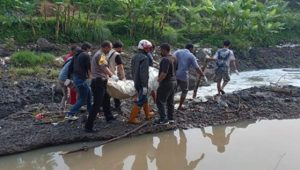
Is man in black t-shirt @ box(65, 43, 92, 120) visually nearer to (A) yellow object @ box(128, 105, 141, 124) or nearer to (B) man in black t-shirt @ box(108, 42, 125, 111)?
(B) man in black t-shirt @ box(108, 42, 125, 111)

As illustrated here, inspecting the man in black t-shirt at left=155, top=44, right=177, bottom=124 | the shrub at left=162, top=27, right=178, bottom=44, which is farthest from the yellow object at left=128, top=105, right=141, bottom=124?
the shrub at left=162, top=27, right=178, bottom=44

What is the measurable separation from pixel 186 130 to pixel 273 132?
1871 mm

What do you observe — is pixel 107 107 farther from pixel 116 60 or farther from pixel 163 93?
pixel 163 93

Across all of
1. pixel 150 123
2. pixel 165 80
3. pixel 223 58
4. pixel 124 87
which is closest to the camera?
pixel 165 80

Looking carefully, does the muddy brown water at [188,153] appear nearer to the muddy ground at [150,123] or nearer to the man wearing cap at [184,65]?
the muddy ground at [150,123]

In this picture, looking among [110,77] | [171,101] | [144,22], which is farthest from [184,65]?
[144,22]

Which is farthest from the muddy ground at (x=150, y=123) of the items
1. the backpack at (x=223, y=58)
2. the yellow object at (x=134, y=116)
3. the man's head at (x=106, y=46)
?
the man's head at (x=106, y=46)

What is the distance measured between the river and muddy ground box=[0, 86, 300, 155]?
0.20 metres

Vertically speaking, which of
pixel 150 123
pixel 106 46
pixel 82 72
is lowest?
pixel 150 123

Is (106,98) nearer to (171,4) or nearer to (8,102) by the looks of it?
(8,102)

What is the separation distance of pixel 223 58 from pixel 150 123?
11.1ft

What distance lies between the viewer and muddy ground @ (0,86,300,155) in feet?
28.3

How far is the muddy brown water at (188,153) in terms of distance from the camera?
7.65 meters

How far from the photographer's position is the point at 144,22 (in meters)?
19.8
